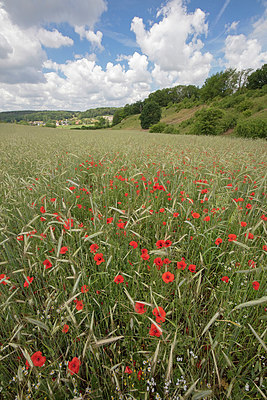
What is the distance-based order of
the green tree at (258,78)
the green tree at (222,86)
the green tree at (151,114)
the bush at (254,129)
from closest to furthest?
the bush at (254,129) → the green tree at (258,78) → the green tree at (222,86) → the green tree at (151,114)

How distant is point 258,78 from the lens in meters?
39.0

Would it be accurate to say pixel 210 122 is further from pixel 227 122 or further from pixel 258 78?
pixel 258 78

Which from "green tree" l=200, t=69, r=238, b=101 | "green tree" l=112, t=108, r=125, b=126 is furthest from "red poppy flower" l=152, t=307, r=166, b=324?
"green tree" l=112, t=108, r=125, b=126

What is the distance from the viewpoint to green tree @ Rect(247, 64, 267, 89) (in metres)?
38.0

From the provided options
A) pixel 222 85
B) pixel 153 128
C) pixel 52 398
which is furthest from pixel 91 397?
pixel 222 85

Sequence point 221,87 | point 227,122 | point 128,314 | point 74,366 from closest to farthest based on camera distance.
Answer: point 74,366
point 128,314
point 227,122
point 221,87

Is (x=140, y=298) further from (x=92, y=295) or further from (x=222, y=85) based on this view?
(x=222, y=85)

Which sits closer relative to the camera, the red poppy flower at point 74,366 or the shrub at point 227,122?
the red poppy flower at point 74,366

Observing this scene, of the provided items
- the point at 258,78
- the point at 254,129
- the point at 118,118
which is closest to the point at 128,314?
the point at 254,129

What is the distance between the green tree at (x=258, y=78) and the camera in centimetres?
3800

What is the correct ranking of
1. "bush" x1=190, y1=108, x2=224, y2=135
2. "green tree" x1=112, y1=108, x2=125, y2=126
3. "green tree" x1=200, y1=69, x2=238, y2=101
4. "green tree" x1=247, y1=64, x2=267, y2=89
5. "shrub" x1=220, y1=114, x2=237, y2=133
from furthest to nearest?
"green tree" x1=112, y1=108, x2=125, y2=126 < "green tree" x1=200, y1=69, x2=238, y2=101 < "green tree" x1=247, y1=64, x2=267, y2=89 < "shrub" x1=220, y1=114, x2=237, y2=133 < "bush" x1=190, y1=108, x2=224, y2=135

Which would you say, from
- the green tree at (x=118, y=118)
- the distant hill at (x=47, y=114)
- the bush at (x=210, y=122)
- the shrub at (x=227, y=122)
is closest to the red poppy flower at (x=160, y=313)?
the bush at (x=210, y=122)

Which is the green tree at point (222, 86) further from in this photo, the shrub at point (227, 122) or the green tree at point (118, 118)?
the green tree at point (118, 118)

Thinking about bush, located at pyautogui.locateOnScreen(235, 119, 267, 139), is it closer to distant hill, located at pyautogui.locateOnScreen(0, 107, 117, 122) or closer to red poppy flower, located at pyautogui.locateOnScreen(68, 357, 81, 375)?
red poppy flower, located at pyautogui.locateOnScreen(68, 357, 81, 375)
